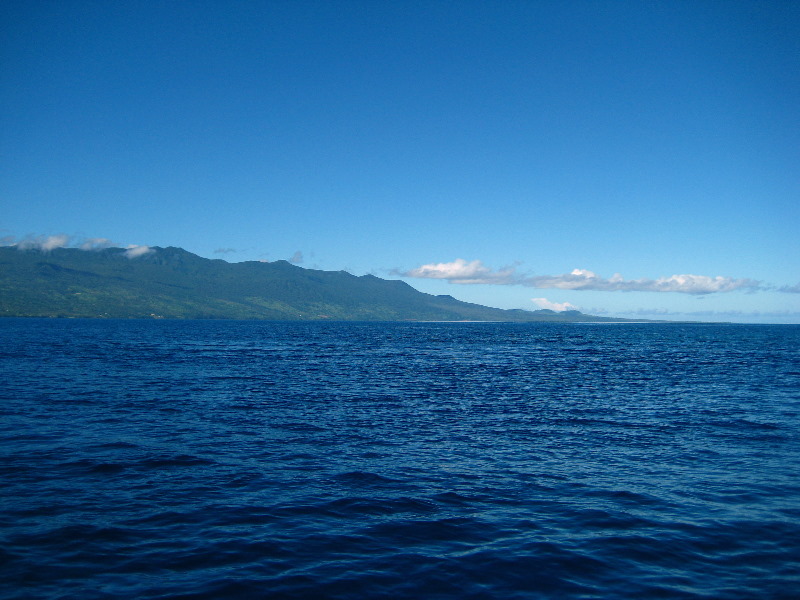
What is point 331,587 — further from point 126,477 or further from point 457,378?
point 457,378

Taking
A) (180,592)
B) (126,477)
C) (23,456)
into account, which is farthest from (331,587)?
(23,456)

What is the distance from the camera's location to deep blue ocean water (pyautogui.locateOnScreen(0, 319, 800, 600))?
557 inches

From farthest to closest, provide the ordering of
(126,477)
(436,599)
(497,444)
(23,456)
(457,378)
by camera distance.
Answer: (457,378) → (497,444) → (23,456) → (126,477) → (436,599)

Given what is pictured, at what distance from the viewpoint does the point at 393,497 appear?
66.2 ft

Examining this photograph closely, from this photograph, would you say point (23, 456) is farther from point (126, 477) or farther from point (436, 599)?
point (436, 599)

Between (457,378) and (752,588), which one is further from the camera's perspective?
(457,378)

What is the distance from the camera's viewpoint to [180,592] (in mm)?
13133

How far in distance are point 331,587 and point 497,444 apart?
16973 mm

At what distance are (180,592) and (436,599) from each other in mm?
6550

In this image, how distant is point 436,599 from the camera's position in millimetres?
13047

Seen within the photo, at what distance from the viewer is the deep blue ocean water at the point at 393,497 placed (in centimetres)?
1415

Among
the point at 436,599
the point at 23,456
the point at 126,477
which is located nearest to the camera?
the point at 436,599

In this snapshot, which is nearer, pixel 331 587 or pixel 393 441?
pixel 331 587

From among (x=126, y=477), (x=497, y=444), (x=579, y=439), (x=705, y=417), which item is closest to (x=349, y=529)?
(x=126, y=477)
